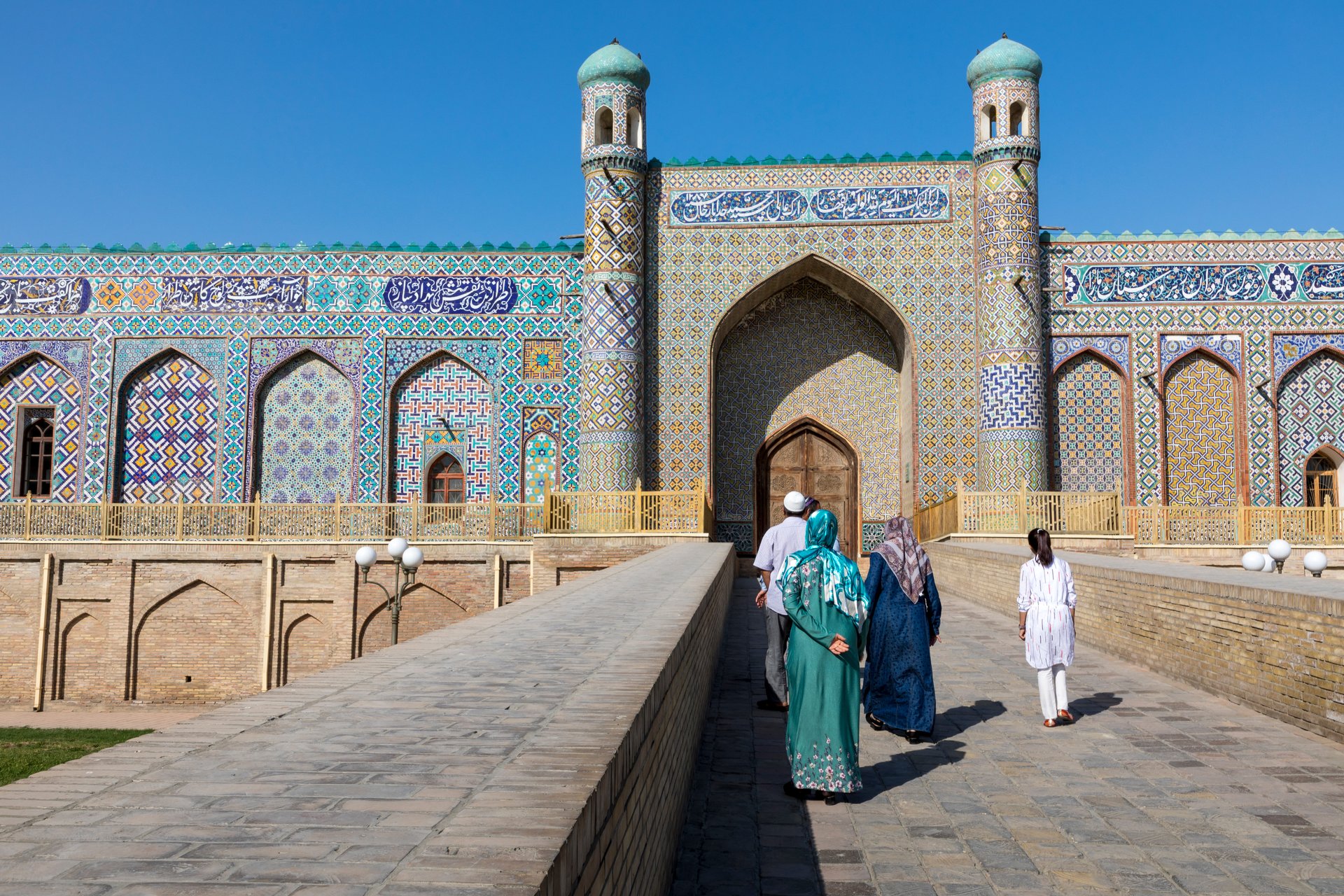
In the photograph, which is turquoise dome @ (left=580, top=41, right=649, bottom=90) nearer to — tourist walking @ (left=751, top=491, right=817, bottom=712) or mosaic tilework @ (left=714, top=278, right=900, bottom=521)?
mosaic tilework @ (left=714, top=278, right=900, bottom=521)

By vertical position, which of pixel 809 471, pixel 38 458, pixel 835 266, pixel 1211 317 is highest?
pixel 835 266

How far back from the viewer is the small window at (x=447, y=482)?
16.5 metres

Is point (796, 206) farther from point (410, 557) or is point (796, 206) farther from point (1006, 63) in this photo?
point (410, 557)

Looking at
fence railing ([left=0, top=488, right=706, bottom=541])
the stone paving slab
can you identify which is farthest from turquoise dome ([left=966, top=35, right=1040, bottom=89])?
the stone paving slab

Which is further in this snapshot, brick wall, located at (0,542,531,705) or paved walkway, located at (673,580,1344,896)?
brick wall, located at (0,542,531,705)

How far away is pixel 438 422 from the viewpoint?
54.6 feet

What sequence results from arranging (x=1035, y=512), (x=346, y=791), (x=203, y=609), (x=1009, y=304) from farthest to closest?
(x=1009, y=304)
(x=203, y=609)
(x=1035, y=512)
(x=346, y=791)

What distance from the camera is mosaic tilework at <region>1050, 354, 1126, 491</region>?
15961mm

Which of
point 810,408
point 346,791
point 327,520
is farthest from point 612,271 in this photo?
point 346,791

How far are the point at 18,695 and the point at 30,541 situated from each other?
6.71ft

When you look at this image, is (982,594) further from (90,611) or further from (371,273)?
(90,611)

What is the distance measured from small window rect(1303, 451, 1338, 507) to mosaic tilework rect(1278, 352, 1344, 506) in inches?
7.3

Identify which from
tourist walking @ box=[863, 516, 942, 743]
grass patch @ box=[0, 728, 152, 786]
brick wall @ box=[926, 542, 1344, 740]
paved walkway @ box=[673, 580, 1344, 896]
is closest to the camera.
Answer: paved walkway @ box=[673, 580, 1344, 896]

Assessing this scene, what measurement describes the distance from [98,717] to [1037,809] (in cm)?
1368
